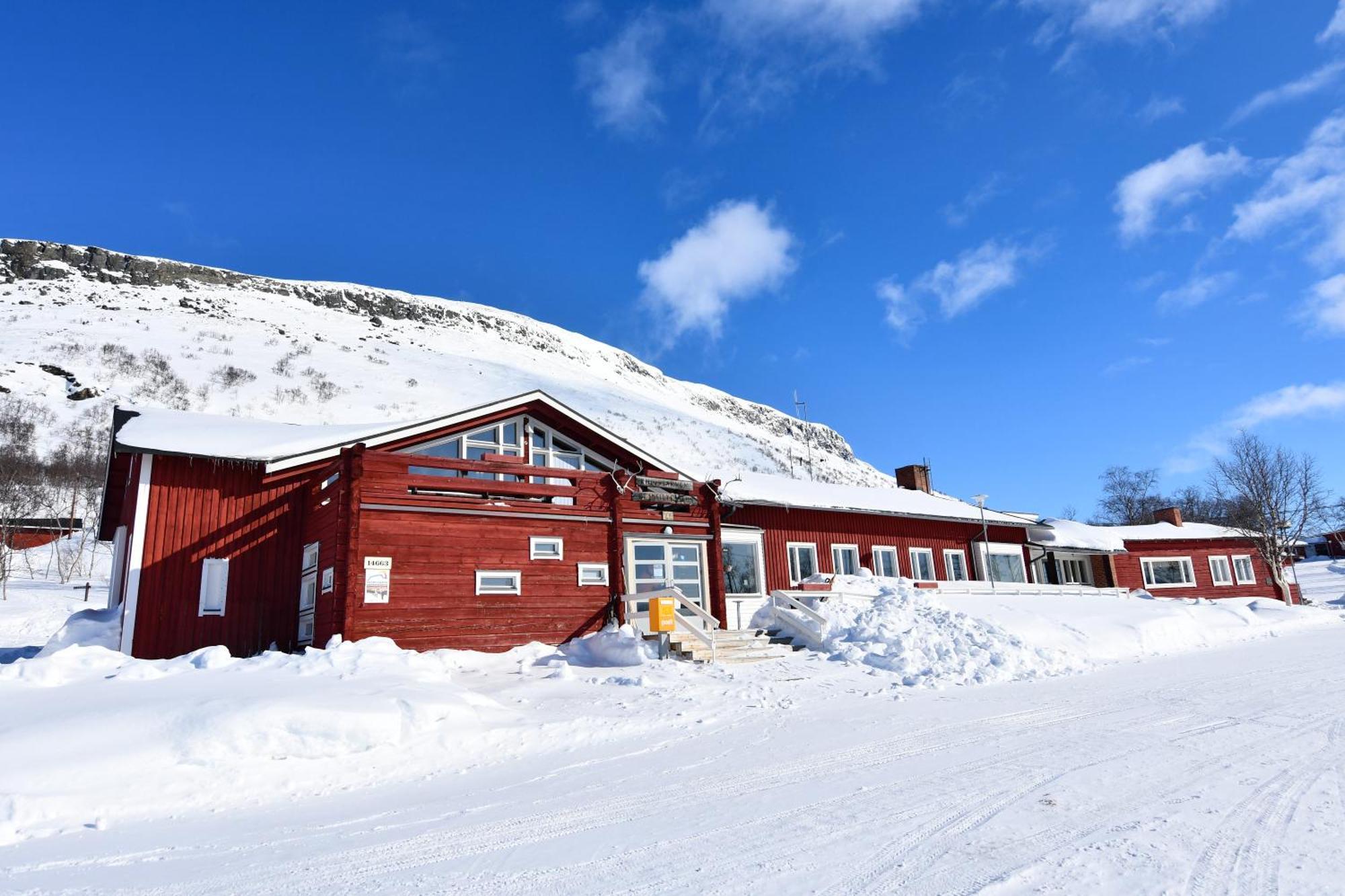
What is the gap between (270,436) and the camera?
17625 millimetres

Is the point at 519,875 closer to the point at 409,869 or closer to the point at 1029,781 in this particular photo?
the point at 409,869

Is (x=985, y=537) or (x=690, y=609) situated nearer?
(x=690, y=609)

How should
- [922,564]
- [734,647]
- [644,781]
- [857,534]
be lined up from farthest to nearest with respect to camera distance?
[922,564] < [857,534] < [734,647] < [644,781]

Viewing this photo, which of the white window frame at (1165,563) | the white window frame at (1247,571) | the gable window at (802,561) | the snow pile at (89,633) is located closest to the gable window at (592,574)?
the gable window at (802,561)

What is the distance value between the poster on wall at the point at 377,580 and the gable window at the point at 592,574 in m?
3.99

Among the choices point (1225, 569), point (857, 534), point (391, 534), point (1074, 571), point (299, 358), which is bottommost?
point (1225, 569)

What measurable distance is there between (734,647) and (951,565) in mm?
15933

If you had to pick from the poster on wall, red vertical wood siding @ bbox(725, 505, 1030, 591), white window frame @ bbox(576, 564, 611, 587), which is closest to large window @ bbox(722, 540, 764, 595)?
red vertical wood siding @ bbox(725, 505, 1030, 591)

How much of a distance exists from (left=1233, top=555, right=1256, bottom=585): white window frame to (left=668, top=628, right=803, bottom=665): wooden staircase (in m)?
32.0

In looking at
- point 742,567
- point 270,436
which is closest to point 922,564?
point 742,567

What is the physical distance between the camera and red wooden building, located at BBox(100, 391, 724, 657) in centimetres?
1466

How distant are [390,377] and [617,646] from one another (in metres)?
64.0

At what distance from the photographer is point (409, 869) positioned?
465 centimetres

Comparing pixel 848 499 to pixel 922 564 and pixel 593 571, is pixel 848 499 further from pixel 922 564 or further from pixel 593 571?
pixel 593 571
